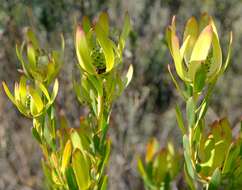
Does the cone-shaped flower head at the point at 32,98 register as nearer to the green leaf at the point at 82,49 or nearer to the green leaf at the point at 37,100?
the green leaf at the point at 37,100

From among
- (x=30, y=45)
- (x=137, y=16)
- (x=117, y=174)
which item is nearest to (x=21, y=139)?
(x=117, y=174)

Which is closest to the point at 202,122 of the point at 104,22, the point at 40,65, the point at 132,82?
the point at 104,22

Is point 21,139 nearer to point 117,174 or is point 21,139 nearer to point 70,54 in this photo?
point 70,54

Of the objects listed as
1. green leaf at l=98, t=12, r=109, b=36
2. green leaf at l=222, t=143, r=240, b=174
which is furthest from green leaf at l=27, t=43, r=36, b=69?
green leaf at l=222, t=143, r=240, b=174

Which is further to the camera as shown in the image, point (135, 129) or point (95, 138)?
point (135, 129)

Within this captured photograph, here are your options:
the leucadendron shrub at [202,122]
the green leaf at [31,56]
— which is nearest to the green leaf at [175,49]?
the leucadendron shrub at [202,122]

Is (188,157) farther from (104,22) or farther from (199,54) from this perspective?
(104,22)
